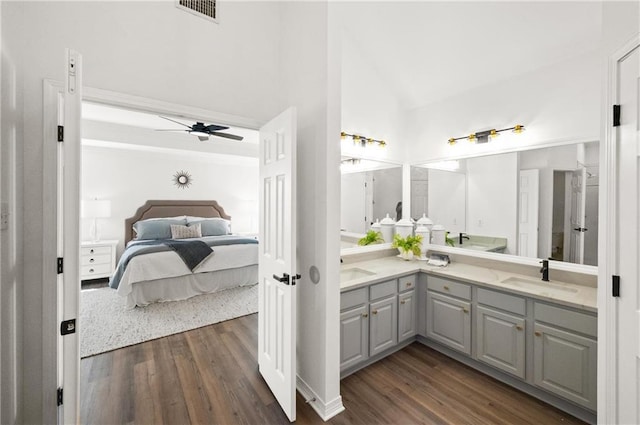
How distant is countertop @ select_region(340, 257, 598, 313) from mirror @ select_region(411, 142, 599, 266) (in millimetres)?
285

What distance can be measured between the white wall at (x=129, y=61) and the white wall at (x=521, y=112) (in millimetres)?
2035

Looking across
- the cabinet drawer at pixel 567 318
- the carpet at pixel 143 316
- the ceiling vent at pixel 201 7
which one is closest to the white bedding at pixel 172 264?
the carpet at pixel 143 316

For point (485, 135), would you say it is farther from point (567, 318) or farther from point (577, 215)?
point (567, 318)

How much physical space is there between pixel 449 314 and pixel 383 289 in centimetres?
70

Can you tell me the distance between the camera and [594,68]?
2.17 metres

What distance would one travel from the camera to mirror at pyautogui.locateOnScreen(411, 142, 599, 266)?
2242 millimetres

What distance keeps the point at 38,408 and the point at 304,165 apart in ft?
7.30

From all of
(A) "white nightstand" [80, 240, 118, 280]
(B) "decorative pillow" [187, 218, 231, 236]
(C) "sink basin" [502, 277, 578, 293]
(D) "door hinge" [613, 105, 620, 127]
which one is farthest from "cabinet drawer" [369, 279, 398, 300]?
(A) "white nightstand" [80, 240, 118, 280]

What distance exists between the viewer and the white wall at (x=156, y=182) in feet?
17.4

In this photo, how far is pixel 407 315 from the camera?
8.85ft

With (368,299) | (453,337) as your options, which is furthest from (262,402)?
(453,337)

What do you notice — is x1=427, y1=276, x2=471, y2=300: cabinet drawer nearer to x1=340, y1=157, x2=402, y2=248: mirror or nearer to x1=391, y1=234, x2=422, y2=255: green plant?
x1=391, y1=234, x2=422, y2=255: green plant

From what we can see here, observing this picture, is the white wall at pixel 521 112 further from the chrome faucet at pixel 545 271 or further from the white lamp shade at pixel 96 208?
the white lamp shade at pixel 96 208

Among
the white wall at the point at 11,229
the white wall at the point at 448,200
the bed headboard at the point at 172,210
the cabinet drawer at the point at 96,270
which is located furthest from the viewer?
the bed headboard at the point at 172,210
